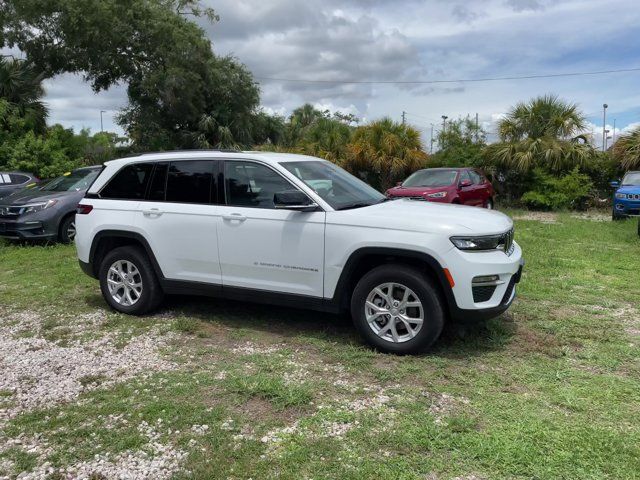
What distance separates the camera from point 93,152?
76.5ft

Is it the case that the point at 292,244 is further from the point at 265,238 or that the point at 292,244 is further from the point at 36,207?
the point at 36,207

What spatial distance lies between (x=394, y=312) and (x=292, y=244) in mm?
1090

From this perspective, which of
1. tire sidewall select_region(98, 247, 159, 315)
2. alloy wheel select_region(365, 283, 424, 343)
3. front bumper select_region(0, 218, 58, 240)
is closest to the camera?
alloy wheel select_region(365, 283, 424, 343)

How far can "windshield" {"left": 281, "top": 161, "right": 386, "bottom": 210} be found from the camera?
16.4 ft

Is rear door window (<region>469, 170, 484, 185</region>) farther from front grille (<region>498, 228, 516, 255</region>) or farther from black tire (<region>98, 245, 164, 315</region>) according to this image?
black tire (<region>98, 245, 164, 315</region>)

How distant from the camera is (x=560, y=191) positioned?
1759 centimetres

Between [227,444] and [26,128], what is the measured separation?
788 inches

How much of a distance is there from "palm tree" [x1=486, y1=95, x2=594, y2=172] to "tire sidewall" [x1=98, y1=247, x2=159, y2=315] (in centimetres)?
1526

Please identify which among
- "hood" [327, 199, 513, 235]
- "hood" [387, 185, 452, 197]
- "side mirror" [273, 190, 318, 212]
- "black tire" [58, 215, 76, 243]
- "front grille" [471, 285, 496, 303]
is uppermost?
"hood" [387, 185, 452, 197]

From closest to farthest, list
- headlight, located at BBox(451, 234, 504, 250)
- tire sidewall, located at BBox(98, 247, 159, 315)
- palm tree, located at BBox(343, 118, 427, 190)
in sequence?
1. headlight, located at BBox(451, 234, 504, 250)
2. tire sidewall, located at BBox(98, 247, 159, 315)
3. palm tree, located at BBox(343, 118, 427, 190)

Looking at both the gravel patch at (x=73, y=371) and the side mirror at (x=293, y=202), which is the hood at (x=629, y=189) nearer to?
the side mirror at (x=293, y=202)

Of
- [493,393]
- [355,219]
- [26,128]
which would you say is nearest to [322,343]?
[355,219]

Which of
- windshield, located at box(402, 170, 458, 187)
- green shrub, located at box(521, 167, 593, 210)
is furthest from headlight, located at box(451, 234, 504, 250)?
green shrub, located at box(521, 167, 593, 210)

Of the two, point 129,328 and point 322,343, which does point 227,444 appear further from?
point 129,328
